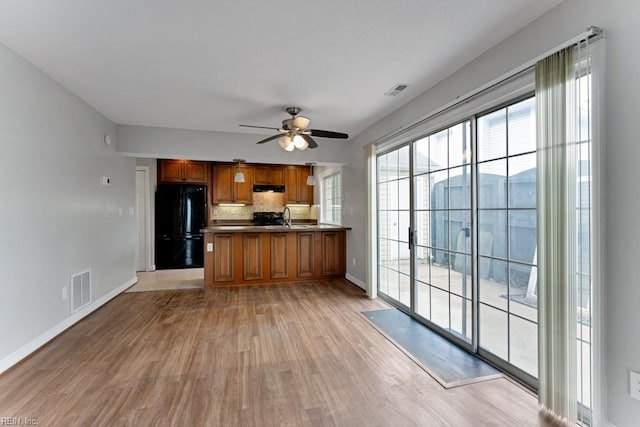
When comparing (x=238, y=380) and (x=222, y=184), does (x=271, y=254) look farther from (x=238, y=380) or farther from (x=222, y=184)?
(x=238, y=380)

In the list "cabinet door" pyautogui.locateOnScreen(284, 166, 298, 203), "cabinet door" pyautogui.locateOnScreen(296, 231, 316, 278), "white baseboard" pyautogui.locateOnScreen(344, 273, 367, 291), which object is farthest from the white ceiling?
"cabinet door" pyautogui.locateOnScreen(284, 166, 298, 203)

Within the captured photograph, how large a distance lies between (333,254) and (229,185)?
3305 mm

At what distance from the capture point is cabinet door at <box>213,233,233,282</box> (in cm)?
498

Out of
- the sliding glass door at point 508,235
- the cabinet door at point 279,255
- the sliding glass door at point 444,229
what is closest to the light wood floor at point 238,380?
the sliding glass door at point 508,235

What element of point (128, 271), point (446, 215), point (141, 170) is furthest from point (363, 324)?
point (141, 170)

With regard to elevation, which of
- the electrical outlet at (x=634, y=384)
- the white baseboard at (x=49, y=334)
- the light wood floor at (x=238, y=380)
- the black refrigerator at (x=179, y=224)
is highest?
the black refrigerator at (x=179, y=224)

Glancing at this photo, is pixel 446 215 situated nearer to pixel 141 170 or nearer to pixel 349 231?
pixel 349 231

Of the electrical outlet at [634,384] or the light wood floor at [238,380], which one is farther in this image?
the light wood floor at [238,380]

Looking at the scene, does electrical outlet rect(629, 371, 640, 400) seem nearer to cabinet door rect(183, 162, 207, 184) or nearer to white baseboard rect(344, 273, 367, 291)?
white baseboard rect(344, 273, 367, 291)

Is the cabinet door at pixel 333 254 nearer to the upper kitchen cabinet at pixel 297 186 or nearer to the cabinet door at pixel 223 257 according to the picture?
the cabinet door at pixel 223 257

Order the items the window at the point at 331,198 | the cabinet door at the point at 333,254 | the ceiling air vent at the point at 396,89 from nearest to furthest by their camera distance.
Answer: the ceiling air vent at the point at 396,89 < the cabinet door at the point at 333,254 < the window at the point at 331,198

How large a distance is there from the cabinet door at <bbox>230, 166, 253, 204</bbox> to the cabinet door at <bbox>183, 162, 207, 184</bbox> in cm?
66

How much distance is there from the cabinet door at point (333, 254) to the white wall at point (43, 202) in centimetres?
337

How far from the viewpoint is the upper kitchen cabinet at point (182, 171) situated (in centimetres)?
658
